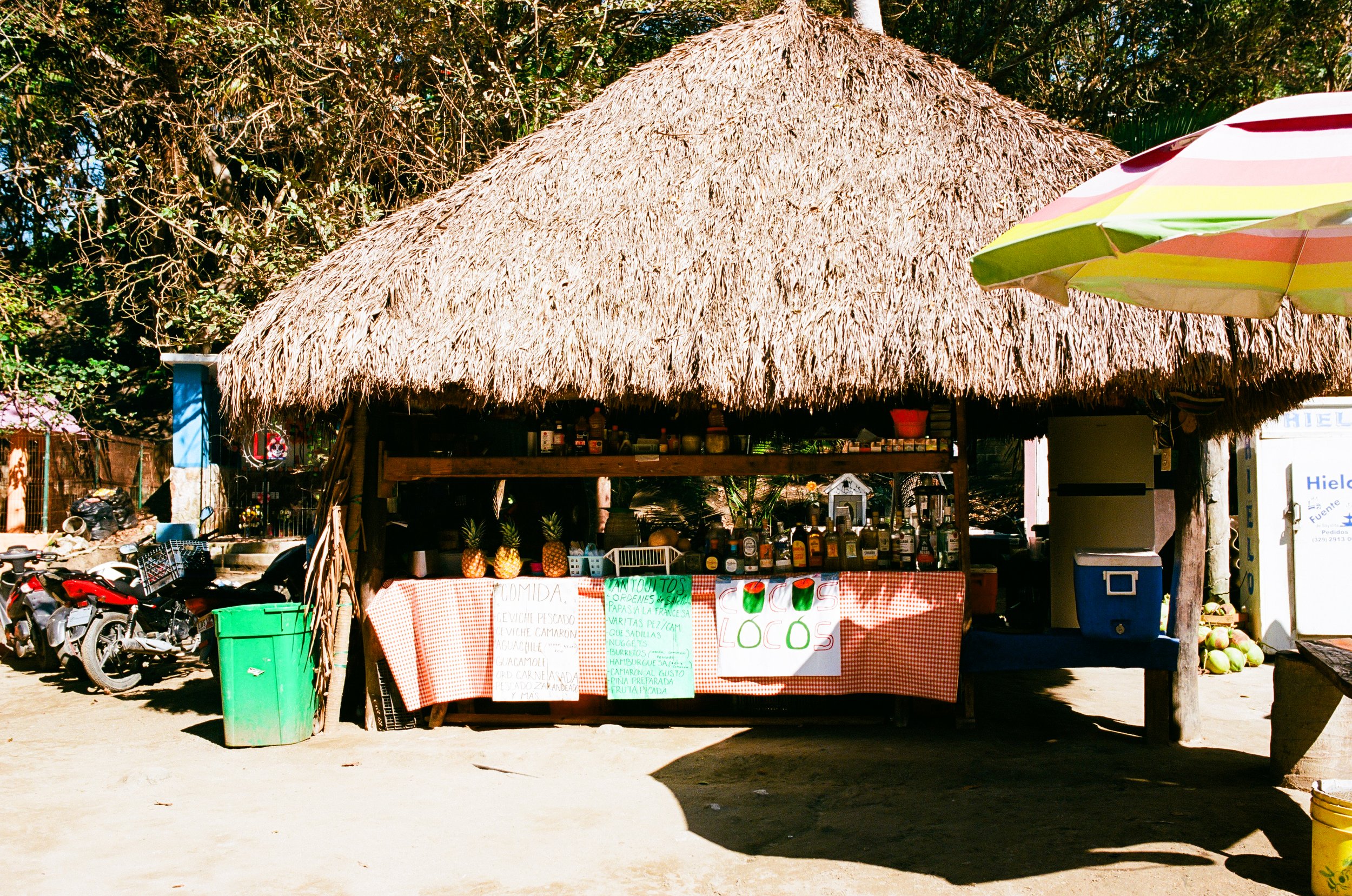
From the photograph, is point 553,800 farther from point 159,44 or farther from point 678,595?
point 159,44

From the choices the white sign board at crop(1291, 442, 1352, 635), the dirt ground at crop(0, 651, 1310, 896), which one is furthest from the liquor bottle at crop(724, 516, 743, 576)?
the white sign board at crop(1291, 442, 1352, 635)

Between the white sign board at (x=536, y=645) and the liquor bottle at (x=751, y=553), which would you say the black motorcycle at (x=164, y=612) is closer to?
the white sign board at (x=536, y=645)

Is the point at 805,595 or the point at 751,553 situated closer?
the point at 805,595

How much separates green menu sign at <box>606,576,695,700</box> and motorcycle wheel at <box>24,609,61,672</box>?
4840 mm

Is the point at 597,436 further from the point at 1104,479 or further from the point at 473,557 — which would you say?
the point at 1104,479

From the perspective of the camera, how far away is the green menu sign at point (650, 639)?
606cm

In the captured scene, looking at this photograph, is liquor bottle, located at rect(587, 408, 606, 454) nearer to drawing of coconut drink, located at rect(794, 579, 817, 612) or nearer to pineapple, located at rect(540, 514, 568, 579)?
pineapple, located at rect(540, 514, 568, 579)

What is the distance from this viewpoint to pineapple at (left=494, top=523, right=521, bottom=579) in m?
6.23

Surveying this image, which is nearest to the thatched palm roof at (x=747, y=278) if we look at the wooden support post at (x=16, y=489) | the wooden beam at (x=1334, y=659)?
the wooden beam at (x=1334, y=659)

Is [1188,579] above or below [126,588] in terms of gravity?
above

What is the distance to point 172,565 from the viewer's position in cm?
756

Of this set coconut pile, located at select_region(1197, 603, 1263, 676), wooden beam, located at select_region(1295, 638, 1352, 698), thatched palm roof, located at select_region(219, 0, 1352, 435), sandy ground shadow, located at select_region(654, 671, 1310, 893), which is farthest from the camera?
coconut pile, located at select_region(1197, 603, 1263, 676)

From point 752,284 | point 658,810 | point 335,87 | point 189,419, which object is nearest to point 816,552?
point 752,284

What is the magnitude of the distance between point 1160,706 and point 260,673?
17.6ft
